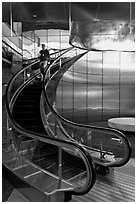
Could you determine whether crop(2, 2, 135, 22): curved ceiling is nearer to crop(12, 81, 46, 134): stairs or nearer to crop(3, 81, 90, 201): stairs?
crop(12, 81, 46, 134): stairs

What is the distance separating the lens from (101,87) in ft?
33.8

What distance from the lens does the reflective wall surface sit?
1000 centimetres

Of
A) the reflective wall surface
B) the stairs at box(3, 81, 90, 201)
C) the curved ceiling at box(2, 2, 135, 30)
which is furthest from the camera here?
the reflective wall surface

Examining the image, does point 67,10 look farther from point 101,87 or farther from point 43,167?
point 43,167

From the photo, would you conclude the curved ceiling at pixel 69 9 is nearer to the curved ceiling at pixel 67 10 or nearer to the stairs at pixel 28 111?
the curved ceiling at pixel 67 10

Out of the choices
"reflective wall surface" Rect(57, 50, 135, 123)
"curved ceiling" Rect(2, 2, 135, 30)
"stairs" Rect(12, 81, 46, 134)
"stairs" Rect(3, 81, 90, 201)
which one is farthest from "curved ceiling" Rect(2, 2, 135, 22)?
"stairs" Rect(3, 81, 90, 201)

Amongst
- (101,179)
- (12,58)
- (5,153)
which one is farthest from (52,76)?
(101,179)

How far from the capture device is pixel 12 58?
766cm

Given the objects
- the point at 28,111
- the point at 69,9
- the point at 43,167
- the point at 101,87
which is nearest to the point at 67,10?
the point at 69,9

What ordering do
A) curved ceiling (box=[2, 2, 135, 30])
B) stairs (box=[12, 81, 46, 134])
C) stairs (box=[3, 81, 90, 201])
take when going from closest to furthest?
stairs (box=[3, 81, 90, 201]) → stairs (box=[12, 81, 46, 134]) → curved ceiling (box=[2, 2, 135, 30])

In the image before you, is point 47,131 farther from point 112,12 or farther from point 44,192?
point 112,12

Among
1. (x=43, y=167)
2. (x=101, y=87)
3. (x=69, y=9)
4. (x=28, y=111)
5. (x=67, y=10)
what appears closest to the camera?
(x=43, y=167)

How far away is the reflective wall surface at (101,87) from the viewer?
10.00 meters

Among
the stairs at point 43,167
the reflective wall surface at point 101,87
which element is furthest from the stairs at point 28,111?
the reflective wall surface at point 101,87
